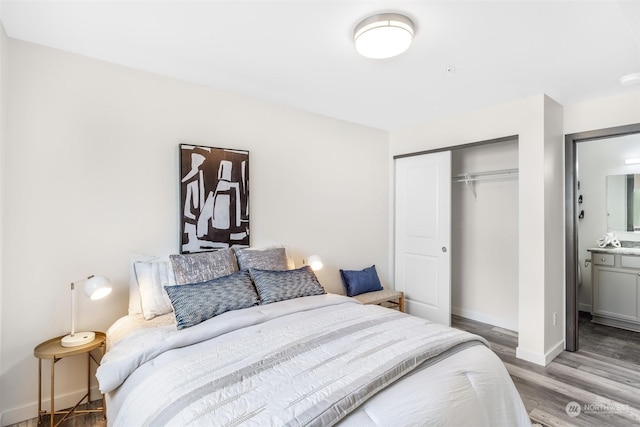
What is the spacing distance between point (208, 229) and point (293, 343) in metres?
1.41

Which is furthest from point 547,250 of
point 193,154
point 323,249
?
point 193,154

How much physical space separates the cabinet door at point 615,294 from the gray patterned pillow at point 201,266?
4.34 m

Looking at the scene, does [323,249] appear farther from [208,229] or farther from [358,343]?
[358,343]

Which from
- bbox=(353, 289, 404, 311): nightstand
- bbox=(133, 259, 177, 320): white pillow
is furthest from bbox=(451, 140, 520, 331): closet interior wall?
bbox=(133, 259, 177, 320): white pillow

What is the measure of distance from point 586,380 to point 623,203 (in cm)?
265

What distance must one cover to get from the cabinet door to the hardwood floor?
26 centimetres

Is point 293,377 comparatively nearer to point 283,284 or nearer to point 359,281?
point 283,284

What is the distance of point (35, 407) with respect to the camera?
2006 millimetres

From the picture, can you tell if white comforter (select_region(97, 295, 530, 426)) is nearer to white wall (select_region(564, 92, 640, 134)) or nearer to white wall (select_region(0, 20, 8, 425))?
white wall (select_region(0, 20, 8, 425))

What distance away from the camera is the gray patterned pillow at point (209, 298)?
74.8 inches

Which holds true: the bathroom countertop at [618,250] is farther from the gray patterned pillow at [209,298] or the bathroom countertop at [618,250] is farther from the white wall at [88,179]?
the gray patterned pillow at [209,298]

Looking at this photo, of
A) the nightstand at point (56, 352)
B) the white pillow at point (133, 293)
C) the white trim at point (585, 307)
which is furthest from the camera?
the white trim at point (585, 307)

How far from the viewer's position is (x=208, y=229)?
2621mm

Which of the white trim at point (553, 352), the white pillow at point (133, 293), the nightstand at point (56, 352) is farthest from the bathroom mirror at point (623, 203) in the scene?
the nightstand at point (56, 352)
